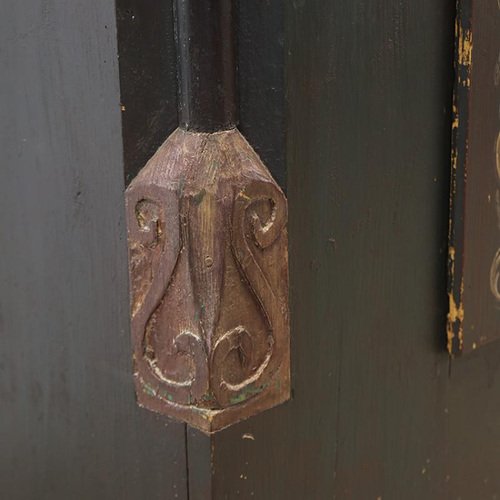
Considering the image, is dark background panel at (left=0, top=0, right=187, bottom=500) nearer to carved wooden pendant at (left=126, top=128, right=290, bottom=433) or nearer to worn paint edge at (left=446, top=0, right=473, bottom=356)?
carved wooden pendant at (left=126, top=128, right=290, bottom=433)

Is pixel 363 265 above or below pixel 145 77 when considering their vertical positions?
below

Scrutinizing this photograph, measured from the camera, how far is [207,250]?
80cm

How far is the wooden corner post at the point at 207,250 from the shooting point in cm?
80

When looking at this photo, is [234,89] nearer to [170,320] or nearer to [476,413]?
[170,320]

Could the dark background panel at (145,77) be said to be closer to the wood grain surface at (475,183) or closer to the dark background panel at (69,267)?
the dark background panel at (69,267)

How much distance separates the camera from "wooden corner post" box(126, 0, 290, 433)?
2.64 feet

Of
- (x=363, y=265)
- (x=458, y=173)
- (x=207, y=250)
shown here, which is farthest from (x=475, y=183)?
(x=207, y=250)

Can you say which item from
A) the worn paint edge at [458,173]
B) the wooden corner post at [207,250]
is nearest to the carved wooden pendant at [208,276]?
the wooden corner post at [207,250]

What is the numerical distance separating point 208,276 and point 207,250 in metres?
0.02

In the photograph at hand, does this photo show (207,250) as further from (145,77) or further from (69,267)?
(69,267)

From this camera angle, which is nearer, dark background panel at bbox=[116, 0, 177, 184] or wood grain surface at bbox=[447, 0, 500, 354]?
dark background panel at bbox=[116, 0, 177, 184]

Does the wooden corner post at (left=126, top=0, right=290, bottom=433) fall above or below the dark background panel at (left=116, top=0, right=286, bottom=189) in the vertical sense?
below

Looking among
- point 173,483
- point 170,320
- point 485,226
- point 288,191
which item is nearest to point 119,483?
point 173,483

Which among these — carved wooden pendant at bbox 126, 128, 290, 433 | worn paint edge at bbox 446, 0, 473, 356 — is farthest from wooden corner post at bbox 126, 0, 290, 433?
worn paint edge at bbox 446, 0, 473, 356
